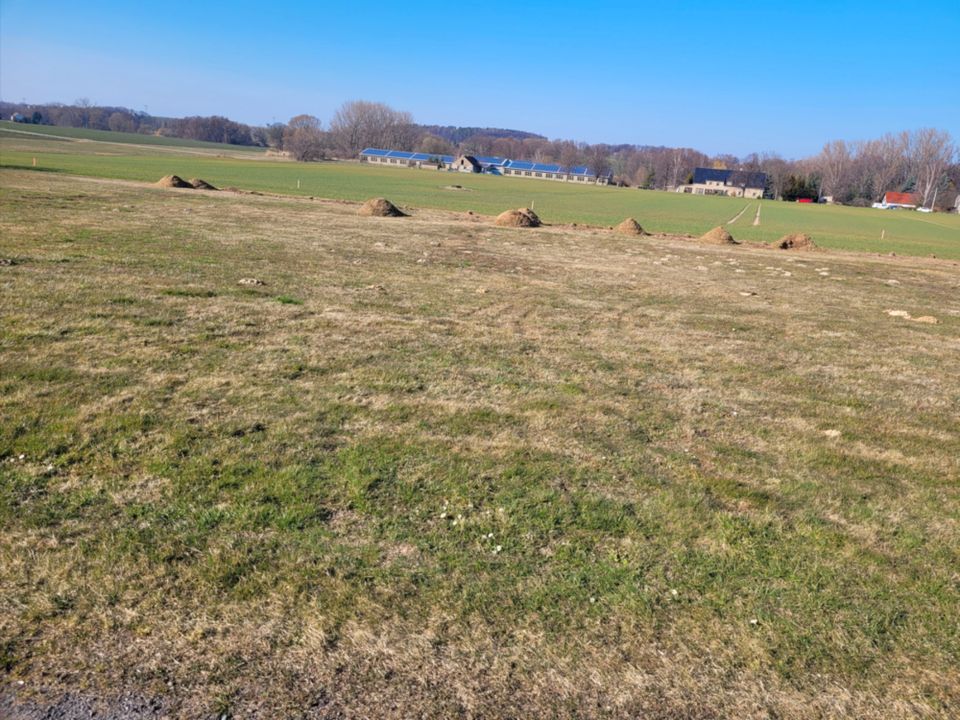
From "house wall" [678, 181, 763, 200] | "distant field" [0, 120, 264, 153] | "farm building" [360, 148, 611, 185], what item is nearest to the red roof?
"house wall" [678, 181, 763, 200]

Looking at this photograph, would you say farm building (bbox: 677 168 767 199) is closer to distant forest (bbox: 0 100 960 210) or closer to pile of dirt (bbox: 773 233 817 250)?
distant forest (bbox: 0 100 960 210)

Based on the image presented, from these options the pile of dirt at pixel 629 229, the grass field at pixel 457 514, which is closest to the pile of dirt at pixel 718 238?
the pile of dirt at pixel 629 229

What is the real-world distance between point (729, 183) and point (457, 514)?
162568mm

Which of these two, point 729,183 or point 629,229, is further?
point 729,183

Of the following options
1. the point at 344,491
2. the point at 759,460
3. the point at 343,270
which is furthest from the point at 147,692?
the point at 343,270

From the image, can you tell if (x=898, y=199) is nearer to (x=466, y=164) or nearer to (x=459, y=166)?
(x=466, y=164)

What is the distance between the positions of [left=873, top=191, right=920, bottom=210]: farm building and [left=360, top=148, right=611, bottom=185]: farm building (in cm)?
6302

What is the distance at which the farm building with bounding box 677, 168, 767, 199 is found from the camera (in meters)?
149

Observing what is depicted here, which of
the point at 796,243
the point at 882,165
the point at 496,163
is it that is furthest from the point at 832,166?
the point at 796,243

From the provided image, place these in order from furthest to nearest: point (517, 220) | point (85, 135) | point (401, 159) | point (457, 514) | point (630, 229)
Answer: point (401, 159), point (85, 135), point (630, 229), point (517, 220), point (457, 514)

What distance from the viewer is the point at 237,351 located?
9.41 meters

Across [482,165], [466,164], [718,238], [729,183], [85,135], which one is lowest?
[718,238]

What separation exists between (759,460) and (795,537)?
1.62 m

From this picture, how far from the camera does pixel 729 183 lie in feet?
496
